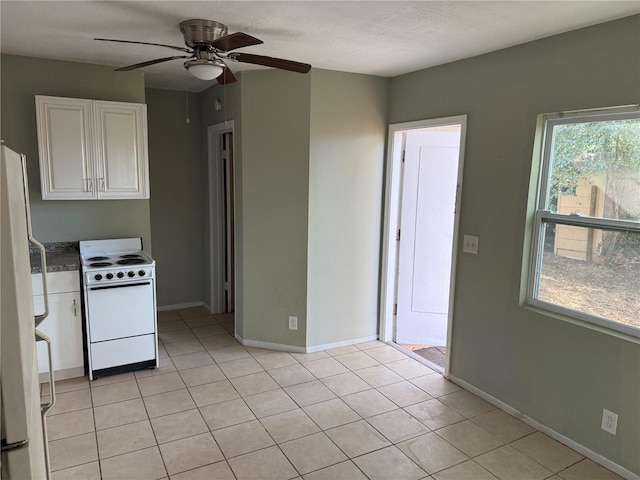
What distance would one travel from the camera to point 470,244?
3312mm

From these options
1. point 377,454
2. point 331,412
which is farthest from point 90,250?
point 377,454

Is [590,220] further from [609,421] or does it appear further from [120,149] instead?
[120,149]

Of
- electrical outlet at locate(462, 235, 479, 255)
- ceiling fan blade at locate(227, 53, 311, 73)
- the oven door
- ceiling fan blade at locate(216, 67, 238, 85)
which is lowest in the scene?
the oven door

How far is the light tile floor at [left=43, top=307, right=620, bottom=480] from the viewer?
2471 mm

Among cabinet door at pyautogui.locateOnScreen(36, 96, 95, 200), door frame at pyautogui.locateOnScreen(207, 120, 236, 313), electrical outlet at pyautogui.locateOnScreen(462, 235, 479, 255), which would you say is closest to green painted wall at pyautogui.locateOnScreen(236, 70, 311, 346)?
door frame at pyautogui.locateOnScreen(207, 120, 236, 313)

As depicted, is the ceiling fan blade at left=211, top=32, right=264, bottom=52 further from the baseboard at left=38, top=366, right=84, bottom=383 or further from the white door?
the baseboard at left=38, top=366, right=84, bottom=383

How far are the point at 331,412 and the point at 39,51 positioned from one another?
3.35 meters

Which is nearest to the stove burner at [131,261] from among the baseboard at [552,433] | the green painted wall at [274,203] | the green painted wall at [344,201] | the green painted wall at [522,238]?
the green painted wall at [274,203]

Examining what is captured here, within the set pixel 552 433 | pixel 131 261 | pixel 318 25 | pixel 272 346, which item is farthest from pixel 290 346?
pixel 318 25

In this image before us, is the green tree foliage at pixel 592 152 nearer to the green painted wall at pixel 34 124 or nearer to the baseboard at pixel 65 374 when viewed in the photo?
the green painted wall at pixel 34 124

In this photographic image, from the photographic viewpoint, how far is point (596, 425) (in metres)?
2.58

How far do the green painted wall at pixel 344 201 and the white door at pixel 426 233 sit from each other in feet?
0.89

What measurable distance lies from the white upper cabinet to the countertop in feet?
1.53

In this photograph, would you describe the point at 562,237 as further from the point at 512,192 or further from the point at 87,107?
the point at 87,107
